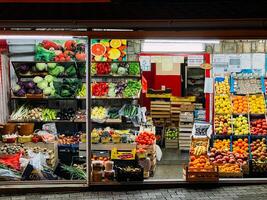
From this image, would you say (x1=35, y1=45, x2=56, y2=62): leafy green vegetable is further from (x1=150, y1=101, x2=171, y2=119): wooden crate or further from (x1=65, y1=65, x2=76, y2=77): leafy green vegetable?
(x1=150, y1=101, x2=171, y2=119): wooden crate

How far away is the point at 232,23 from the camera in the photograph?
26.5 feet

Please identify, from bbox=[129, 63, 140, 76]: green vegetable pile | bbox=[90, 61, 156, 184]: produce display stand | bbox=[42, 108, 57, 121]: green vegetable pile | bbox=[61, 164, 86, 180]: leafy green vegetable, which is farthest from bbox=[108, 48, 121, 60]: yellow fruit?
bbox=[61, 164, 86, 180]: leafy green vegetable

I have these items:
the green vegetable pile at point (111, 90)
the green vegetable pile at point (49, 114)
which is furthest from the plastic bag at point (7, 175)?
the green vegetable pile at point (111, 90)

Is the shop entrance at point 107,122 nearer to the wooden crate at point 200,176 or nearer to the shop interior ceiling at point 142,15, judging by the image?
the wooden crate at point 200,176

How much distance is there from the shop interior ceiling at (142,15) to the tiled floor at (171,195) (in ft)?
10.4

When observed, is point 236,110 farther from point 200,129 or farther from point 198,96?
point 198,96

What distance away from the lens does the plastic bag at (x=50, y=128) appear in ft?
35.3

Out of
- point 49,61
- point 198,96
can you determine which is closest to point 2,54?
point 49,61

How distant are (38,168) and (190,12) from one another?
14.4 feet

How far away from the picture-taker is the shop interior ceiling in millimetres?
7863

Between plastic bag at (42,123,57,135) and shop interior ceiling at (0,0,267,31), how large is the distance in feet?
11.3

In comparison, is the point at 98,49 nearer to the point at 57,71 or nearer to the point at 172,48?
the point at 57,71

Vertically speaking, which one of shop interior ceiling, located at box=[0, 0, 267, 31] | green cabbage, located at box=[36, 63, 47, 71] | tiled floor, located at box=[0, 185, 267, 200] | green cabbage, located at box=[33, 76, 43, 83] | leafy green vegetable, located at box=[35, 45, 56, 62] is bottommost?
tiled floor, located at box=[0, 185, 267, 200]

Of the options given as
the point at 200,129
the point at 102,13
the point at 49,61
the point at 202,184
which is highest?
the point at 102,13
